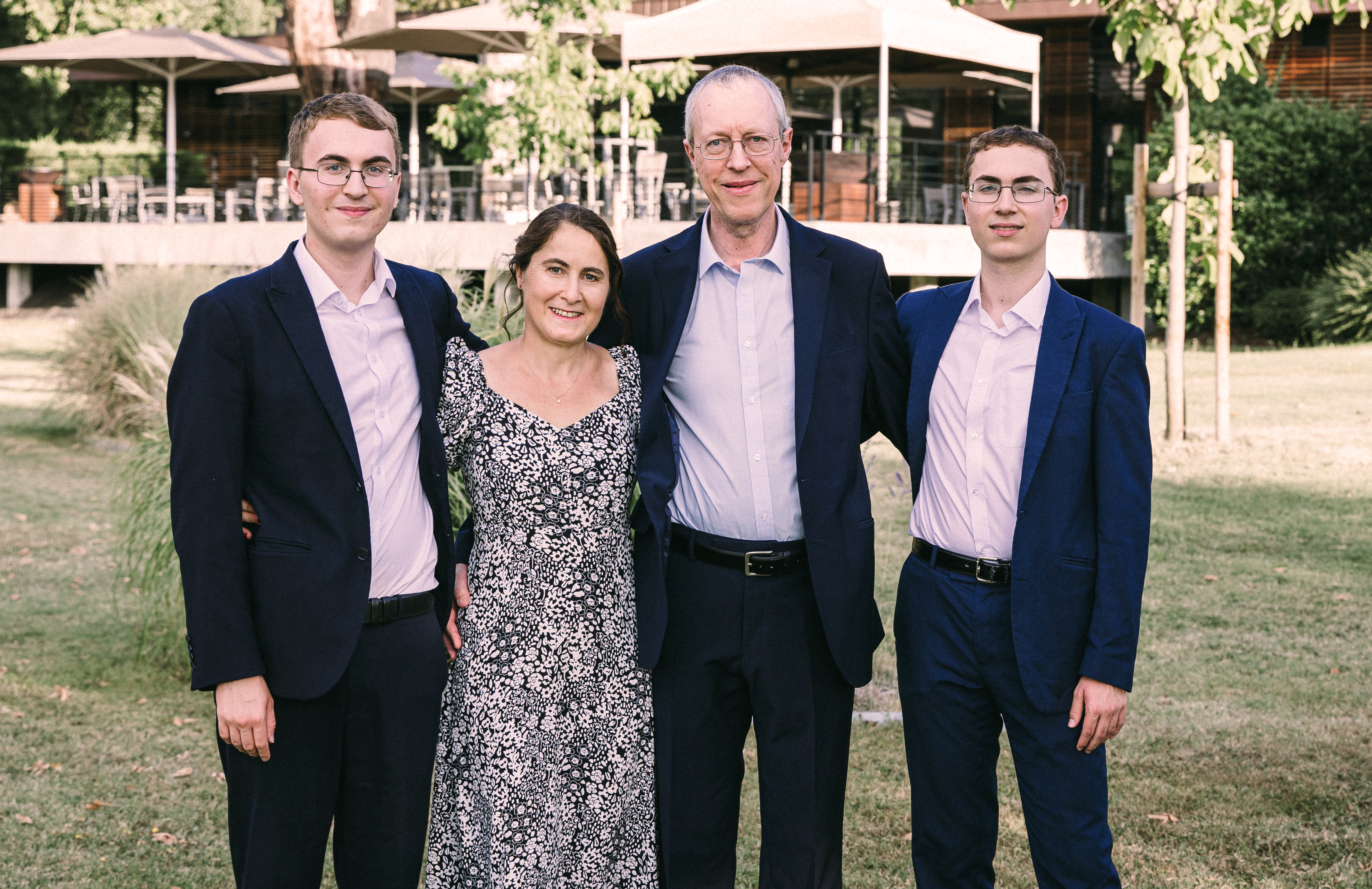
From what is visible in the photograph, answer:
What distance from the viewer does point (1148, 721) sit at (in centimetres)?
539

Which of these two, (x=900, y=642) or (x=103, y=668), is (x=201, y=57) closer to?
(x=103, y=668)

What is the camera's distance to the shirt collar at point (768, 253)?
325 centimetres

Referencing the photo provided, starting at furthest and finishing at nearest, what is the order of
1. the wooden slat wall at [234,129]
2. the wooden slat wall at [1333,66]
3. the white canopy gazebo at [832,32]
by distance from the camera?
the wooden slat wall at [234,129] → the wooden slat wall at [1333,66] → the white canopy gazebo at [832,32]

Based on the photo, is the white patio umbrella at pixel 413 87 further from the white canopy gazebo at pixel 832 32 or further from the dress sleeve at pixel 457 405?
the dress sleeve at pixel 457 405

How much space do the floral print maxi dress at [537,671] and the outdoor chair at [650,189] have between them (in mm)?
→ 12852

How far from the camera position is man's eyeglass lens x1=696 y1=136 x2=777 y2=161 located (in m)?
3.15

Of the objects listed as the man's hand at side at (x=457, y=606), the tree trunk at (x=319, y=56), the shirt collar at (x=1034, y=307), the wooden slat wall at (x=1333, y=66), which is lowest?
the man's hand at side at (x=457, y=606)

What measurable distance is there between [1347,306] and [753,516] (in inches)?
703

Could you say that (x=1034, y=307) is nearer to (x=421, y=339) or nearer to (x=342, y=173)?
(x=421, y=339)

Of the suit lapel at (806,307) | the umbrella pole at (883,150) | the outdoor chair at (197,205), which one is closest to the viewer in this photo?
the suit lapel at (806,307)

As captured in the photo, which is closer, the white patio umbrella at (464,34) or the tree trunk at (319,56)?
the tree trunk at (319,56)

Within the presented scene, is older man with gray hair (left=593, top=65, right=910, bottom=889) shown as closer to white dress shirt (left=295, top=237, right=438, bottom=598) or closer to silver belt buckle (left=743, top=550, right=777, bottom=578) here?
silver belt buckle (left=743, top=550, right=777, bottom=578)

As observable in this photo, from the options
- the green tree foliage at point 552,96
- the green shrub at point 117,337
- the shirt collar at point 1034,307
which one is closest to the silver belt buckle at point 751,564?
the shirt collar at point 1034,307

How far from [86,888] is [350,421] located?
2251 mm
